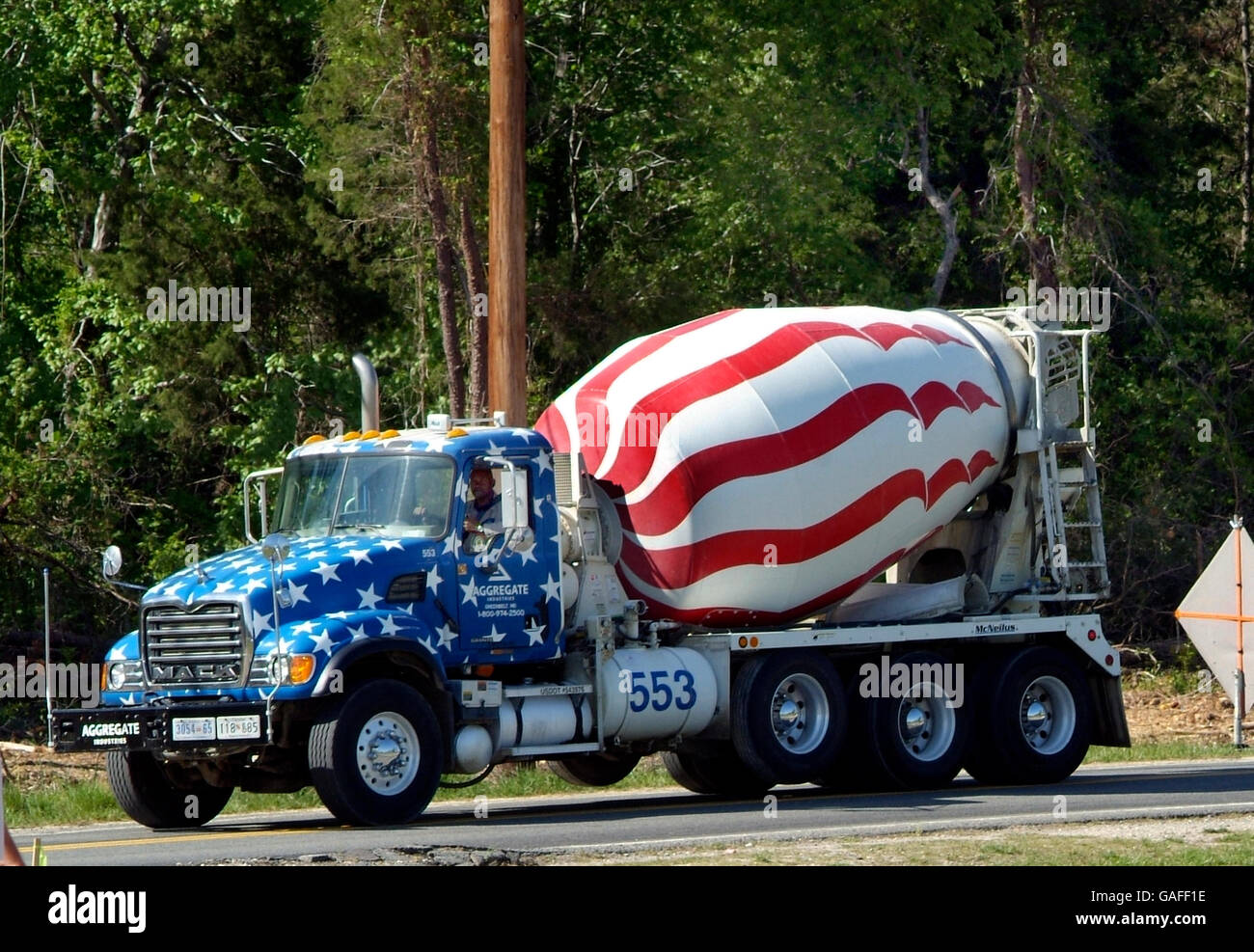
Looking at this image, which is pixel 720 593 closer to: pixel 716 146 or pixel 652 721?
pixel 652 721

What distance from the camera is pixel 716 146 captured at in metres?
28.7

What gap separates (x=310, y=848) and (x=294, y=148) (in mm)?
18869

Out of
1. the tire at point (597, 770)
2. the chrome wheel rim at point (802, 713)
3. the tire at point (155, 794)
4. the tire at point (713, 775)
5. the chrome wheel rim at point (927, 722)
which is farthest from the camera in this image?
the tire at point (597, 770)

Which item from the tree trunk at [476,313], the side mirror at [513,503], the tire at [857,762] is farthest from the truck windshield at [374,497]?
the tree trunk at [476,313]

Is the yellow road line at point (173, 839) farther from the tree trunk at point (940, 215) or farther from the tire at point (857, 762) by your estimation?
the tree trunk at point (940, 215)

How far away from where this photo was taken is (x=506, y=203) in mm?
19875

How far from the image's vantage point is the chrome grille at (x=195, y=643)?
1412 cm

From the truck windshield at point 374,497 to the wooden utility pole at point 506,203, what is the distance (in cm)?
430

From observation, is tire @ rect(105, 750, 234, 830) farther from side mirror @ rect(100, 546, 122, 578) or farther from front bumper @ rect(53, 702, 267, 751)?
side mirror @ rect(100, 546, 122, 578)

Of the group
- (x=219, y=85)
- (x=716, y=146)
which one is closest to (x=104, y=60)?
(x=219, y=85)

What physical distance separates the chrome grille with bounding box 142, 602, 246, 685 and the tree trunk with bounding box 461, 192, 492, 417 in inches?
447

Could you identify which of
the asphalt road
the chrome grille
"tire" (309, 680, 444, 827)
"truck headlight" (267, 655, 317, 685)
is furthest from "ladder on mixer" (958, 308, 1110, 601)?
the chrome grille

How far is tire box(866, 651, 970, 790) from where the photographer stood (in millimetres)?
17203

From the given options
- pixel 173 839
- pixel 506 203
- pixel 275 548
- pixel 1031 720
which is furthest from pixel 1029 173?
pixel 173 839
